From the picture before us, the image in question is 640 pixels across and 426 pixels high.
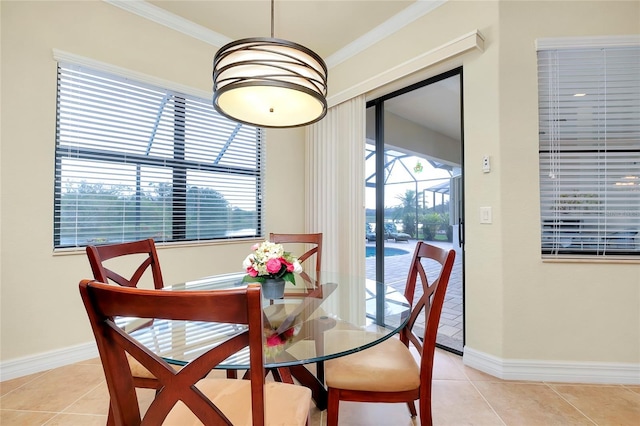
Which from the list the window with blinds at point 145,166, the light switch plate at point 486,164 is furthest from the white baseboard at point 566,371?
the window with blinds at point 145,166

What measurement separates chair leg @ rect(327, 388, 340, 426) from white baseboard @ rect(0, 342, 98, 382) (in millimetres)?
2111

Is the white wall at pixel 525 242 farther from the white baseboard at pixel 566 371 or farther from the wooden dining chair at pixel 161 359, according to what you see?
the wooden dining chair at pixel 161 359

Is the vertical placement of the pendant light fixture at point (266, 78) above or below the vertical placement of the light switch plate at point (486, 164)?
above

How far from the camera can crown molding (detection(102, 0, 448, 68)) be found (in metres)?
2.36

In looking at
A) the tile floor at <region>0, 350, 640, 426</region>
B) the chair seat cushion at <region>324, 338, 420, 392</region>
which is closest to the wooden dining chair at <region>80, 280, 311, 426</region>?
the chair seat cushion at <region>324, 338, 420, 392</region>

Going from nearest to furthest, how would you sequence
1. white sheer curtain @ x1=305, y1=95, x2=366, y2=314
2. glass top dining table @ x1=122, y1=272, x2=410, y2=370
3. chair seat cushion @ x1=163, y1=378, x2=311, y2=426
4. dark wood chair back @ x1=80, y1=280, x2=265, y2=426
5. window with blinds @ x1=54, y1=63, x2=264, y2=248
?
dark wood chair back @ x1=80, y1=280, x2=265, y2=426, chair seat cushion @ x1=163, y1=378, x2=311, y2=426, glass top dining table @ x1=122, y1=272, x2=410, y2=370, window with blinds @ x1=54, y1=63, x2=264, y2=248, white sheer curtain @ x1=305, y1=95, x2=366, y2=314

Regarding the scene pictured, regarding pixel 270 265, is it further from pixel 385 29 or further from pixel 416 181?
pixel 385 29

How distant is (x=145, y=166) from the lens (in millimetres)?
2508

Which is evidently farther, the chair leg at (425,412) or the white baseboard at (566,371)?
the white baseboard at (566,371)

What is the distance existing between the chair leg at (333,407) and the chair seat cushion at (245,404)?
18 cm

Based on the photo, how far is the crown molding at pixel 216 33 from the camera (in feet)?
7.73

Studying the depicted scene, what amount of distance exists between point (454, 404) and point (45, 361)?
2.78m

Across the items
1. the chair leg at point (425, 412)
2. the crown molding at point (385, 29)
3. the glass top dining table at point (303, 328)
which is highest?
the crown molding at point (385, 29)

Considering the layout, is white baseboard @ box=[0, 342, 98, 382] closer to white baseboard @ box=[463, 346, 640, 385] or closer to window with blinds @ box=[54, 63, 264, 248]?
window with blinds @ box=[54, 63, 264, 248]
